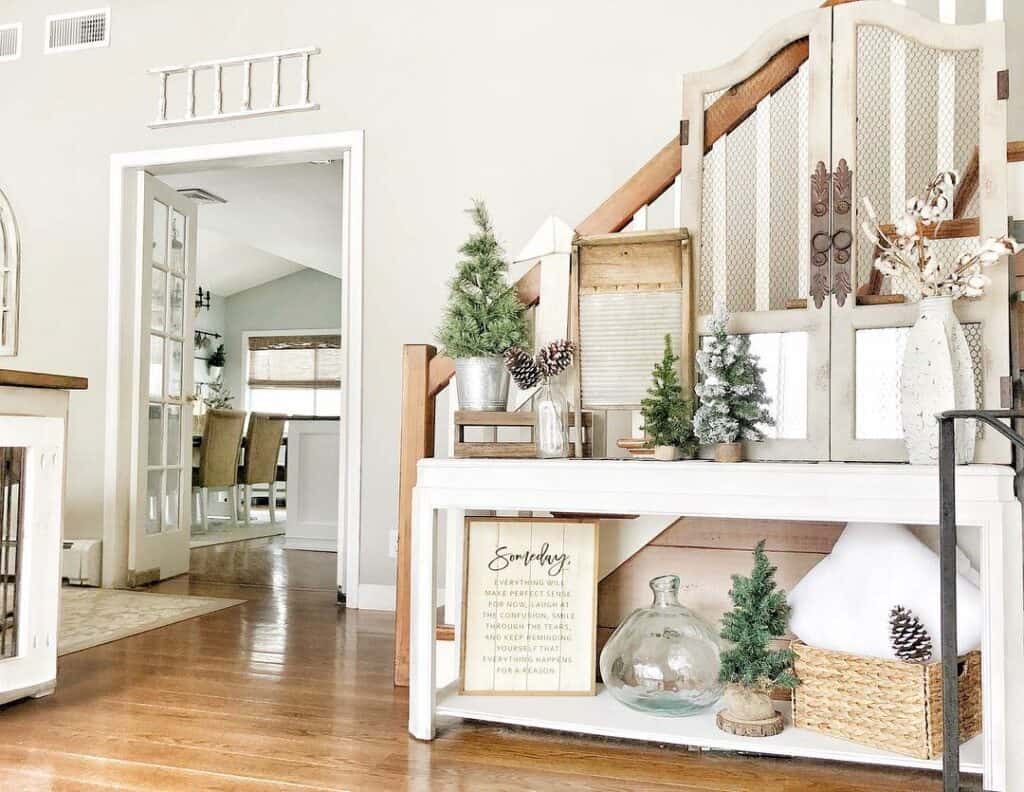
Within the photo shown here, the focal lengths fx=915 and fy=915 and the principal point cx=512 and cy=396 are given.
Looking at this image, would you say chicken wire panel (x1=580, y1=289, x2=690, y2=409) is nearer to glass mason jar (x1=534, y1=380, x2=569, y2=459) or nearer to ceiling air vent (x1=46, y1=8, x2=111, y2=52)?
glass mason jar (x1=534, y1=380, x2=569, y2=459)

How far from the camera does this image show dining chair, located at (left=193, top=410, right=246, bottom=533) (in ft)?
22.1

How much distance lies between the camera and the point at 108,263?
429 cm

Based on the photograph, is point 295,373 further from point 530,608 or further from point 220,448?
point 530,608

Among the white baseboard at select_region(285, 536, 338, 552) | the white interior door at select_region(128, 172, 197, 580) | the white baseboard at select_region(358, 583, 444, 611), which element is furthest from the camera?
the white baseboard at select_region(285, 536, 338, 552)

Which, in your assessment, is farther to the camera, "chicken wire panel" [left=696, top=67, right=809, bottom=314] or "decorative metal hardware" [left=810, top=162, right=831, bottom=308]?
"chicken wire panel" [left=696, top=67, right=809, bottom=314]

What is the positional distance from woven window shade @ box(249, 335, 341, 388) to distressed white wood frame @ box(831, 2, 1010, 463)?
9217mm

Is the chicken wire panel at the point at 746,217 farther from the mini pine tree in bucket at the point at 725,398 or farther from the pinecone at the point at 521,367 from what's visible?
the pinecone at the point at 521,367

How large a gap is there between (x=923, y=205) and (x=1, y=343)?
14.0 feet

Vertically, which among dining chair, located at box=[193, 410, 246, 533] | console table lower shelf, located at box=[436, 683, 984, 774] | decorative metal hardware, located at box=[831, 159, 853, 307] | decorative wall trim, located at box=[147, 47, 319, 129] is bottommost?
console table lower shelf, located at box=[436, 683, 984, 774]

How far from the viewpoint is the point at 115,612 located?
Answer: 11.8 feet

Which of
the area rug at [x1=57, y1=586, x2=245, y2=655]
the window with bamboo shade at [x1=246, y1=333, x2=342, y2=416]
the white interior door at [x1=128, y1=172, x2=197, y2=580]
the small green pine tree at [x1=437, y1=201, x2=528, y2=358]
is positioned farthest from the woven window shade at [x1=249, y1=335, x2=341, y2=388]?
the small green pine tree at [x1=437, y1=201, x2=528, y2=358]

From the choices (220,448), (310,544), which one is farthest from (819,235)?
(220,448)

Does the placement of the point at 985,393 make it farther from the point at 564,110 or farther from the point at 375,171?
the point at 375,171

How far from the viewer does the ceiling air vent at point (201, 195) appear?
263 inches
